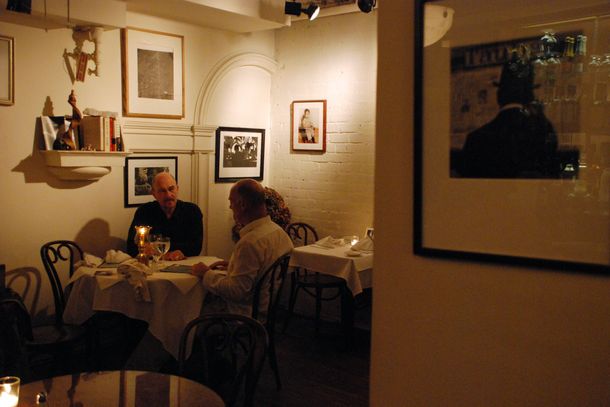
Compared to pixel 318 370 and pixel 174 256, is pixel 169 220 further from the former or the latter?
pixel 318 370

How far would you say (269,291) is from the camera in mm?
3725

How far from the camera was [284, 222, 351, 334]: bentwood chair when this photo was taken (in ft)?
16.6

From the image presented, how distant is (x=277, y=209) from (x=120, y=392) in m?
3.80

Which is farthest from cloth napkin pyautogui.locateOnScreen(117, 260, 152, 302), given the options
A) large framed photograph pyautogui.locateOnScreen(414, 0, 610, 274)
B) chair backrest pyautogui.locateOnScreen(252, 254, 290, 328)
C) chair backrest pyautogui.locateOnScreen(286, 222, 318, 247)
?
chair backrest pyautogui.locateOnScreen(286, 222, 318, 247)

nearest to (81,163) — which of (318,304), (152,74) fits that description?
(152,74)

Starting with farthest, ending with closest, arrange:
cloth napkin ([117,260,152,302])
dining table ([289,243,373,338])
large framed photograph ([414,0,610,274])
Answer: dining table ([289,243,373,338])
cloth napkin ([117,260,152,302])
large framed photograph ([414,0,610,274])

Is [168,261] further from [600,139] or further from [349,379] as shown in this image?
[600,139]

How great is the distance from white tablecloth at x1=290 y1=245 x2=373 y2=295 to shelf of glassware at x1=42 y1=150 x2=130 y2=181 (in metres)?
1.54

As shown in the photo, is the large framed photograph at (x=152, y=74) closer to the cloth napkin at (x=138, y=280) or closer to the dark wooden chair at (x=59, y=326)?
the dark wooden chair at (x=59, y=326)

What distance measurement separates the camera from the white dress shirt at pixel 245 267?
3492mm

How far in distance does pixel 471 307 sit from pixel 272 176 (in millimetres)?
4728

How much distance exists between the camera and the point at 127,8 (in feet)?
15.8

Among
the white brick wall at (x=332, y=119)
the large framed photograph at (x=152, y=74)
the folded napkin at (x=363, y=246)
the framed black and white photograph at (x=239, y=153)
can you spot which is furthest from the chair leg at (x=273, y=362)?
the large framed photograph at (x=152, y=74)

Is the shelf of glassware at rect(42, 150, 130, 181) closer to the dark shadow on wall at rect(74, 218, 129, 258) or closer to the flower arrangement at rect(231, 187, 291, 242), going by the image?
the dark shadow on wall at rect(74, 218, 129, 258)
